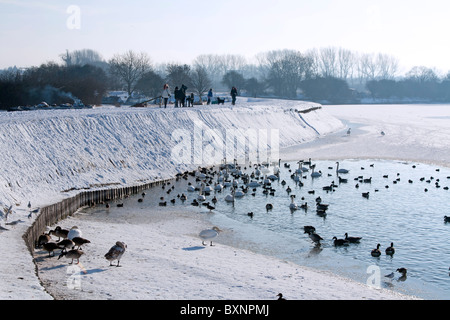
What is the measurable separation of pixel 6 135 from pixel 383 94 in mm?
147093

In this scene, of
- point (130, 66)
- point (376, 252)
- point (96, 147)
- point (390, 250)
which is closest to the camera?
point (376, 252)

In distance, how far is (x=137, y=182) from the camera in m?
28.8

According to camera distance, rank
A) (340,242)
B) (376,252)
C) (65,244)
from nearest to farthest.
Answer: (65,244) < (376,252) < (340,242)

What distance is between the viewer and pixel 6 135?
2647cm

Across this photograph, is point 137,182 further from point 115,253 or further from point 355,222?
point 115,253

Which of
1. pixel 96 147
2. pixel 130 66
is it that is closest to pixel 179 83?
pixel 130 66

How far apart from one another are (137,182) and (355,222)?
522 inches

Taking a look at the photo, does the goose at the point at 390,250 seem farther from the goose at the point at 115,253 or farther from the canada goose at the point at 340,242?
the goose at the point at 115,253

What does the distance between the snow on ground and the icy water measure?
1301 millimetres

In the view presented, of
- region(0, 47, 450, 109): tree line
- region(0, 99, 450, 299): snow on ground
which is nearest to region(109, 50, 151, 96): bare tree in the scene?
region(0, 47, 450, 109): tree line

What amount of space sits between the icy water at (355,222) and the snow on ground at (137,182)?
4.27 ft

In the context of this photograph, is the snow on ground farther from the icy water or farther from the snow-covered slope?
the icy water
